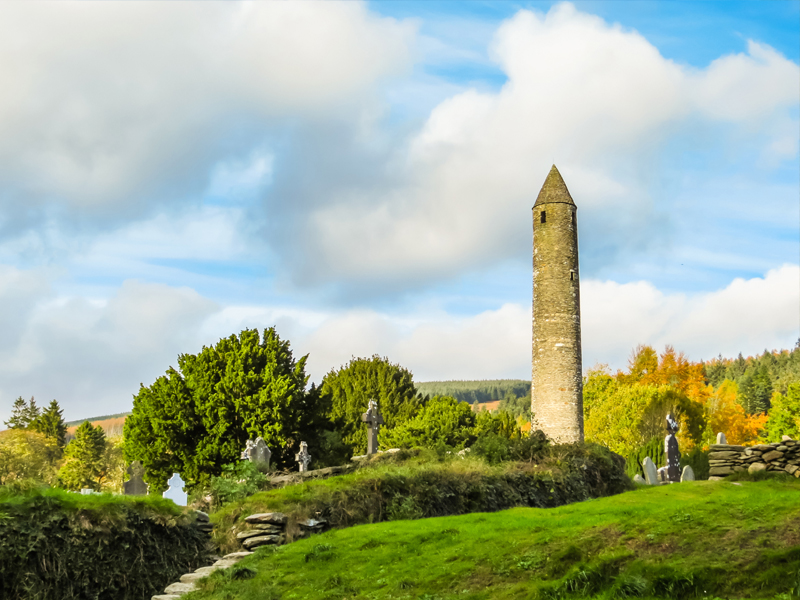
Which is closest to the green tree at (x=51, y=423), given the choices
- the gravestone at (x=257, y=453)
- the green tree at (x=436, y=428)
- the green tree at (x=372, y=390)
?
the green tree at (x=372, y=390)

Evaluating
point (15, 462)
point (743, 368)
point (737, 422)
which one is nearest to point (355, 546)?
point (15, 462)

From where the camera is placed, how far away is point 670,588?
7.51 meters

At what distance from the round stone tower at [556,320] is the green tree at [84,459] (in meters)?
42.7

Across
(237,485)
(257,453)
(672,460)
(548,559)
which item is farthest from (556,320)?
(548,559)

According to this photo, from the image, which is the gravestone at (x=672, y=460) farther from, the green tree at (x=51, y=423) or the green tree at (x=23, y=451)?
the green tree at (x=51, y=423)

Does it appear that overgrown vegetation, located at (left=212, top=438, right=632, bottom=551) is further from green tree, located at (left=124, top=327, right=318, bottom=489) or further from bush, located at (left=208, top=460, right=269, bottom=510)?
green tree, located at (left=124, top=327, right=318, bottom=489)

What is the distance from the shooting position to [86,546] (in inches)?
432

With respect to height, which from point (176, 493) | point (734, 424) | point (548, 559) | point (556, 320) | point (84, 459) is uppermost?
point (556, 320)

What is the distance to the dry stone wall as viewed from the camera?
2086cm

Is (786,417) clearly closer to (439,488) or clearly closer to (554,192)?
(554,192)

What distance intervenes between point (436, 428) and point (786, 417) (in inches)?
1310

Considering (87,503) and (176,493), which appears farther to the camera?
(176,493)

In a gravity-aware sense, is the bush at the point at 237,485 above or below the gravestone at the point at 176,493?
above

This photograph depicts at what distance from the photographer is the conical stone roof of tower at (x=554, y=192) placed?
40.9 metres
